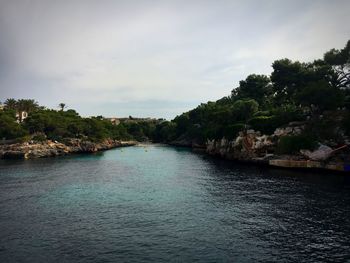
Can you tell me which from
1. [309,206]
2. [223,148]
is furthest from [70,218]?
[223,148]

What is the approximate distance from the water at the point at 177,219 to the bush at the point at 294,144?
35.8 ft

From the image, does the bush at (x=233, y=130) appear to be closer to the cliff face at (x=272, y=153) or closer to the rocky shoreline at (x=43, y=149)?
the cliff face at (x=272, y=153)

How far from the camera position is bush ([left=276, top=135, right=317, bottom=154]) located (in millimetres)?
80812

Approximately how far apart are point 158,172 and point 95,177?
16870mm

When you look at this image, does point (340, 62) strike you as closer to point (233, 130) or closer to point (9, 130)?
point (233, 130)

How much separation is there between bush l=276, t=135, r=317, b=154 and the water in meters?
10.9

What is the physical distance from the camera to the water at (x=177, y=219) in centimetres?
3092

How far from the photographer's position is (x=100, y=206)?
48562mm

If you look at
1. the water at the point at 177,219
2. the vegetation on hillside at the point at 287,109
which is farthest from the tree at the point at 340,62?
the water at the point at 177,219

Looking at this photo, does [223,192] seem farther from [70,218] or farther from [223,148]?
[223,148]

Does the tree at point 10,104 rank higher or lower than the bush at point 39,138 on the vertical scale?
higher

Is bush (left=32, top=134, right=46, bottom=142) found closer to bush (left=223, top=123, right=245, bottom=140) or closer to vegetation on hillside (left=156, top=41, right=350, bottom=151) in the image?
vegetation on hillside (left=156, top=41, right=350, bottom=151)

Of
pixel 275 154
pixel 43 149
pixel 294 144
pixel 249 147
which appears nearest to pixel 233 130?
pixel 249 147

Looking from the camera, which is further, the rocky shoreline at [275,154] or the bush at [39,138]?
the bush at [39,138]
